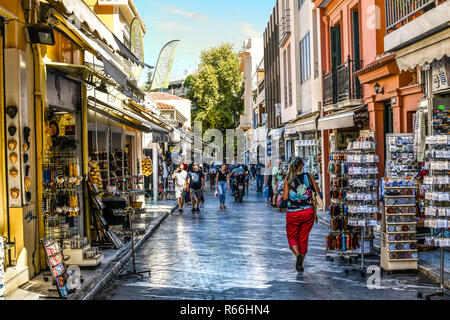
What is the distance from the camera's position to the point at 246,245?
1237 centimetres

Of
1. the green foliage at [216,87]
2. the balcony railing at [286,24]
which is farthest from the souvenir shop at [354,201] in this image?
the green foliage at [216,87]

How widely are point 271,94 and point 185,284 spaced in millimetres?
31989

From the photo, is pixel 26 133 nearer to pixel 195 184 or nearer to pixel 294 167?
pixel 294 167

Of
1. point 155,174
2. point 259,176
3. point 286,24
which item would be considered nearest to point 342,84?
point 155,174

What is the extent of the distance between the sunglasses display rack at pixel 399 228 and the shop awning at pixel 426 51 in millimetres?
2170

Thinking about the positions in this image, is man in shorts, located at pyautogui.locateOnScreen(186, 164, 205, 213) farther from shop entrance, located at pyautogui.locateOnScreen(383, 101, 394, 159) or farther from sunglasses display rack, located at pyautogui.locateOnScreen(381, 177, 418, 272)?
sunglasses display rack, located at pyautogui.locateOnScreen(381, 177, 418, 272)

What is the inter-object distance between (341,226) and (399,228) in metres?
1.37

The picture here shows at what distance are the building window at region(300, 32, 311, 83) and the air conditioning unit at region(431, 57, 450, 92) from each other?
13346 millimetres

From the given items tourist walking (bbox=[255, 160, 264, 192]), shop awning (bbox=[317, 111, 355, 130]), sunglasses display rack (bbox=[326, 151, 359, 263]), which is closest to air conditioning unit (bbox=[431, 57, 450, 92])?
sunglasses display rack (bbox=[326, 151, 359, 263])

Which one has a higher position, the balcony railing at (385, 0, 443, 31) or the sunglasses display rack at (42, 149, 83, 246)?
the balcony railing at (385, 0, 443, 31)

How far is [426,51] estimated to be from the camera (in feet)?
30.7

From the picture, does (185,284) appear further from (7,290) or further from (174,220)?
(174,220)

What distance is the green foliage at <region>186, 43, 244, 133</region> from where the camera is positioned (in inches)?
2474
